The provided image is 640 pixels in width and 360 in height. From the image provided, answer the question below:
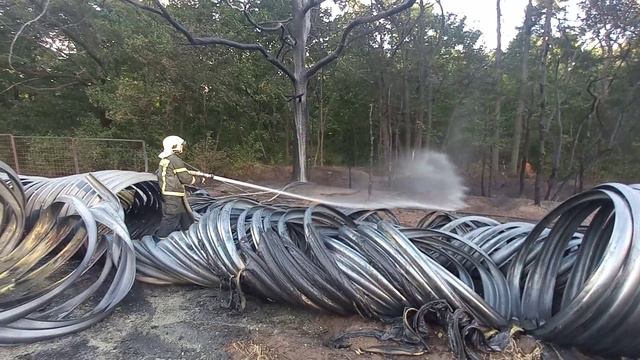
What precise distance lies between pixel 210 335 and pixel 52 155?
433 inches

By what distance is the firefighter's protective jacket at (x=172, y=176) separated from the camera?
14.8 feet

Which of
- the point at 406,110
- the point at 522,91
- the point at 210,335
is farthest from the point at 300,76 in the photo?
the point at 522,91

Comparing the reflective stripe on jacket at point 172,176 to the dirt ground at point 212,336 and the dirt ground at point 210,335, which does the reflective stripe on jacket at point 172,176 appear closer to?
the dirt ground at point 210,335

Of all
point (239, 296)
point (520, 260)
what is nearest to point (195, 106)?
point (239, 296)

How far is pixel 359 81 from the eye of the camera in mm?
16375

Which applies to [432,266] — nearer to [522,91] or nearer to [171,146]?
[171,146]

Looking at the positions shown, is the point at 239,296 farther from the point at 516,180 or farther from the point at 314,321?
the point at 516,180

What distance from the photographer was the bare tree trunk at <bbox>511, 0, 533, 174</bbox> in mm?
11825

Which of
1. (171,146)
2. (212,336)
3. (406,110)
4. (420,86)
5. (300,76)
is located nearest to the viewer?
(212,336)

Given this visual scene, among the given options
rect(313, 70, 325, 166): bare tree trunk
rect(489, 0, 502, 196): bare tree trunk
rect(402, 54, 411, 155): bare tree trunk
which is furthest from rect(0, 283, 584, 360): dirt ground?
rect(313, 70, 325, 166): bare tree trunk

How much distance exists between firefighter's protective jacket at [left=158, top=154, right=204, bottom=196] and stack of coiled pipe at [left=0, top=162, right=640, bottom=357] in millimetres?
624

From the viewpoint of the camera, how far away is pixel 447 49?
1441 centimetres

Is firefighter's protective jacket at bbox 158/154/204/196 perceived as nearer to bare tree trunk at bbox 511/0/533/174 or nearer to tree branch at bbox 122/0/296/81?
tree branch at bbox 122/0/296/81

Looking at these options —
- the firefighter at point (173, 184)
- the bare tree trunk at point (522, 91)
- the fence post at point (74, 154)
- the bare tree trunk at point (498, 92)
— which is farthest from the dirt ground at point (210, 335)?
the bare tree trunk at point (498, 92)
